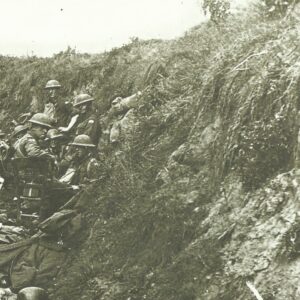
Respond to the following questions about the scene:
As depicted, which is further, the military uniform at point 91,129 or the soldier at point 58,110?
the soldier at point 58,110

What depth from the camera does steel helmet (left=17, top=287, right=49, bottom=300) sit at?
603 centimetres

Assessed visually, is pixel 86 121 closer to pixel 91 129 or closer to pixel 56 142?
pixel 91 129

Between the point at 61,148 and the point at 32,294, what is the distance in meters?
4.61

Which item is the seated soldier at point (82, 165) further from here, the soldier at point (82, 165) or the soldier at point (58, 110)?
the soldier at point (58, 110)

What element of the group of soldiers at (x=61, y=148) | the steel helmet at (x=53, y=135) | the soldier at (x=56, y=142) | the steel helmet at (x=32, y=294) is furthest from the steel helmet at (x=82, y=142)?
the steel helmet at (x=32, y=294)

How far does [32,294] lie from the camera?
6.08 metres

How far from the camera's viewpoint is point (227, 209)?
5.39 meters

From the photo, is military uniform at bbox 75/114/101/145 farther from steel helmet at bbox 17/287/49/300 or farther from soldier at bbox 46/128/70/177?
steel helmet at bbox 17/287/49/300

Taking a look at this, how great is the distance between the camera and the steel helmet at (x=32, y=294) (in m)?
6.03

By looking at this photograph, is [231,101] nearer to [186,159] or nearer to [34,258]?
[186,159]

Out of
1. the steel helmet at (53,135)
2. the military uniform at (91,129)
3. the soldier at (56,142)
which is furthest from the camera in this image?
the steel helmet at (53,135)

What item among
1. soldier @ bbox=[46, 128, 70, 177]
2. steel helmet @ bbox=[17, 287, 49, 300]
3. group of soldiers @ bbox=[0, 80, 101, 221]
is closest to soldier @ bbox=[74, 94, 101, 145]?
group of soldiers @ bbox=[0, 80, 101, 221]

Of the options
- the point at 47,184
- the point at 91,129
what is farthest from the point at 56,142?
the point at 47,184

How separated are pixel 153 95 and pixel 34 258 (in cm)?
361
